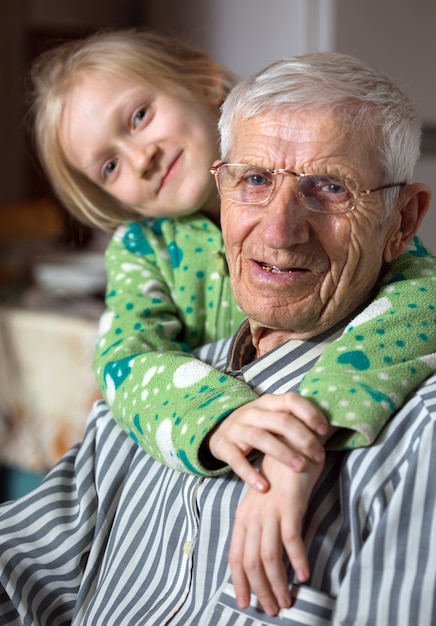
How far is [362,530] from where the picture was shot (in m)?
1.03

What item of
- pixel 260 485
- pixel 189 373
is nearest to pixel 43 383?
pixel 189 373

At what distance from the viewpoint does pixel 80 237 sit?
1.94 meters

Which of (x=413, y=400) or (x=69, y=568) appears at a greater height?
(x=413, y=400)

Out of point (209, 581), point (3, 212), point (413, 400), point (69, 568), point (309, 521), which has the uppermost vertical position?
point (413, 400)

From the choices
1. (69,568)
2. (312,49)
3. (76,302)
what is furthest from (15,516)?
(76,302)

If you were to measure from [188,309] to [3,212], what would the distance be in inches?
111

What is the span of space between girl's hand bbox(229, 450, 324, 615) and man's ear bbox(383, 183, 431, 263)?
39cm

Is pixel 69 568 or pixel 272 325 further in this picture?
pixel 69 568

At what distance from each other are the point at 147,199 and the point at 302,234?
1.92 ft

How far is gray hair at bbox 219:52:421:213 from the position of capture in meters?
1.12

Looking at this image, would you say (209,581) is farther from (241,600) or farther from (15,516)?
(15,516)

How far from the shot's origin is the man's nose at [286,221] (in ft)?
3.68

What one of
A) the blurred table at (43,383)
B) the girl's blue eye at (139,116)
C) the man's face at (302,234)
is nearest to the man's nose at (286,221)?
the man's face at (302,234)

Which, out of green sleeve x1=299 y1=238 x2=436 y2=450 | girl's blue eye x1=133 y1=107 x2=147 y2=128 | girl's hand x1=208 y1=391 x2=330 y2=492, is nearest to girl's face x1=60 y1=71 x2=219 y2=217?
girl's blue eye x1=133 y1=107 x2=147 y2=128
